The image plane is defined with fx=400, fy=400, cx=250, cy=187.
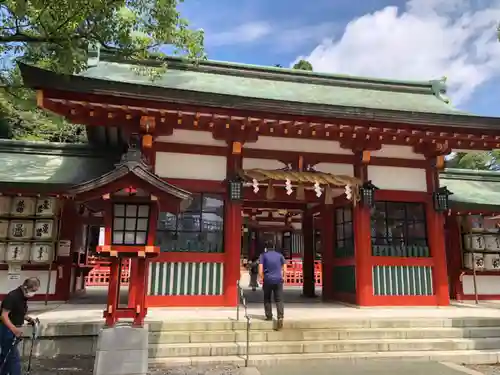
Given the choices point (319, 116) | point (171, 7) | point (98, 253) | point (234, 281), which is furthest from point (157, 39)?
point (234, 281)

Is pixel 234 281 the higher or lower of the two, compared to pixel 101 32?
lower

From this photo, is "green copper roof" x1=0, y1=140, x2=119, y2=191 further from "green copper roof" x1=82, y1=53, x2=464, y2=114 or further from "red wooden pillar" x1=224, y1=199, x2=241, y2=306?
"red wooden pillar" x1=224, y1=199, x2=241, y2=306

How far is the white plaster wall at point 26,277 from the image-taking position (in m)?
9.12

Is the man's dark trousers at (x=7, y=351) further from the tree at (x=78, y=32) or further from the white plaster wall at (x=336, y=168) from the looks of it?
the white plaster wall at (x=336, y=168)

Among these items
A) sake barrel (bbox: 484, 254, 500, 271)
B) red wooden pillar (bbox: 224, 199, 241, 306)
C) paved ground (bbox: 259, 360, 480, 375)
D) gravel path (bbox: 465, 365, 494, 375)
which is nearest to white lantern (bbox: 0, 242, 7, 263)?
red wooden pillar (bbox: 224, 199, 241, 306)

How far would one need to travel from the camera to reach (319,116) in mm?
8961

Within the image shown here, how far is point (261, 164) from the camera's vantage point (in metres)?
9.95

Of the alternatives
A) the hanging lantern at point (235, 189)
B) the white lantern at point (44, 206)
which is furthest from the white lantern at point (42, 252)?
the hanging lantern at point (235, 189)

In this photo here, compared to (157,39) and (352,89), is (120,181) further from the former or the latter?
(352,89)

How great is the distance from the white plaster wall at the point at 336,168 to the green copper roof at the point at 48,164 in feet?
17.7

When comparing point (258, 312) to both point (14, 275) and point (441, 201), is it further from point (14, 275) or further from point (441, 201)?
point (14, 275)

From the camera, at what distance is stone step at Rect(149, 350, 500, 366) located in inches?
247

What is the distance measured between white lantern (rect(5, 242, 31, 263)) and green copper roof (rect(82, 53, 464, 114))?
451 centimetres

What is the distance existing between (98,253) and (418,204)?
8073mm
